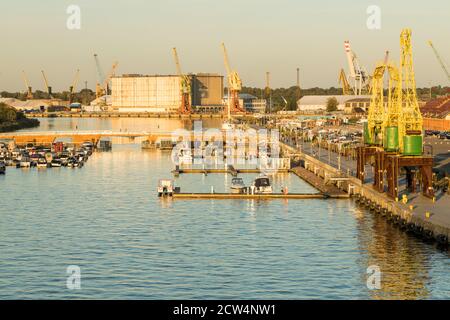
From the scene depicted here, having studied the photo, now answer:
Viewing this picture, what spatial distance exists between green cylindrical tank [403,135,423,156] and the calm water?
4663 mm

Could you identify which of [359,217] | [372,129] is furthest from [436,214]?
[372,129]

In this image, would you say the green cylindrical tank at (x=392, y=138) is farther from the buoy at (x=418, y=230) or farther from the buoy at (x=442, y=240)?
the buoy at (x=442, y=240)

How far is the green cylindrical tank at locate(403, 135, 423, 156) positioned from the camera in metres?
58.7

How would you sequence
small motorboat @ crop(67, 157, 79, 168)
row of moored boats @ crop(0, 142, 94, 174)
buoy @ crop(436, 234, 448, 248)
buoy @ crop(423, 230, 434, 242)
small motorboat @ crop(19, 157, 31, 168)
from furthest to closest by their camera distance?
small motorboat @ crop(67, 157, 79, 168), row of moored boats @ crop(0, 142, 94, 174), small motorboat @ crop(19, 157, 31, 168), buoy @ crop(423, 230, 434, 242), buoy @ crop(436, 234, 448, 248)

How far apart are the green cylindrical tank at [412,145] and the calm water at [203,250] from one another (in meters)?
4.66

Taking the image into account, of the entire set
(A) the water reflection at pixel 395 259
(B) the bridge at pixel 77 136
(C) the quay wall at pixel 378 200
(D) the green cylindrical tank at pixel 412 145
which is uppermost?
(D) the green cylindrical tank at pixel 412 145

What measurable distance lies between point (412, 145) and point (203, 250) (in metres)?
→ 17.5

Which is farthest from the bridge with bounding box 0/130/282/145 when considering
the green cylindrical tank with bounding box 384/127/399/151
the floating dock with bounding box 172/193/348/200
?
the green cylindrical tank with bounding box 384/127/399/151

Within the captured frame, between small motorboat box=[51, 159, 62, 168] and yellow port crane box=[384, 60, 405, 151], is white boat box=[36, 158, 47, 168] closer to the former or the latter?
small motorboat box=[51, 159, 62, 168]

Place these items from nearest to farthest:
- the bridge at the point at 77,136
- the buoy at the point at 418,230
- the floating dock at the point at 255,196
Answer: the buoy at the point at 418,230 < the floating dock at the point at 255,196 < the bridge at the point at 77,136

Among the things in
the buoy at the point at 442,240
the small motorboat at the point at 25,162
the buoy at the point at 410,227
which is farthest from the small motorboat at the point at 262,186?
the small motorboat at the point at 25,162

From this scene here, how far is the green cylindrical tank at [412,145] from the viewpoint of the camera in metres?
58.7

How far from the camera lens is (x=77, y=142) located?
438 ft

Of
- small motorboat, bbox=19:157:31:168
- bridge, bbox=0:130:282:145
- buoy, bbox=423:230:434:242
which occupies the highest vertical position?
bridge, bbox=0:130:282:145
